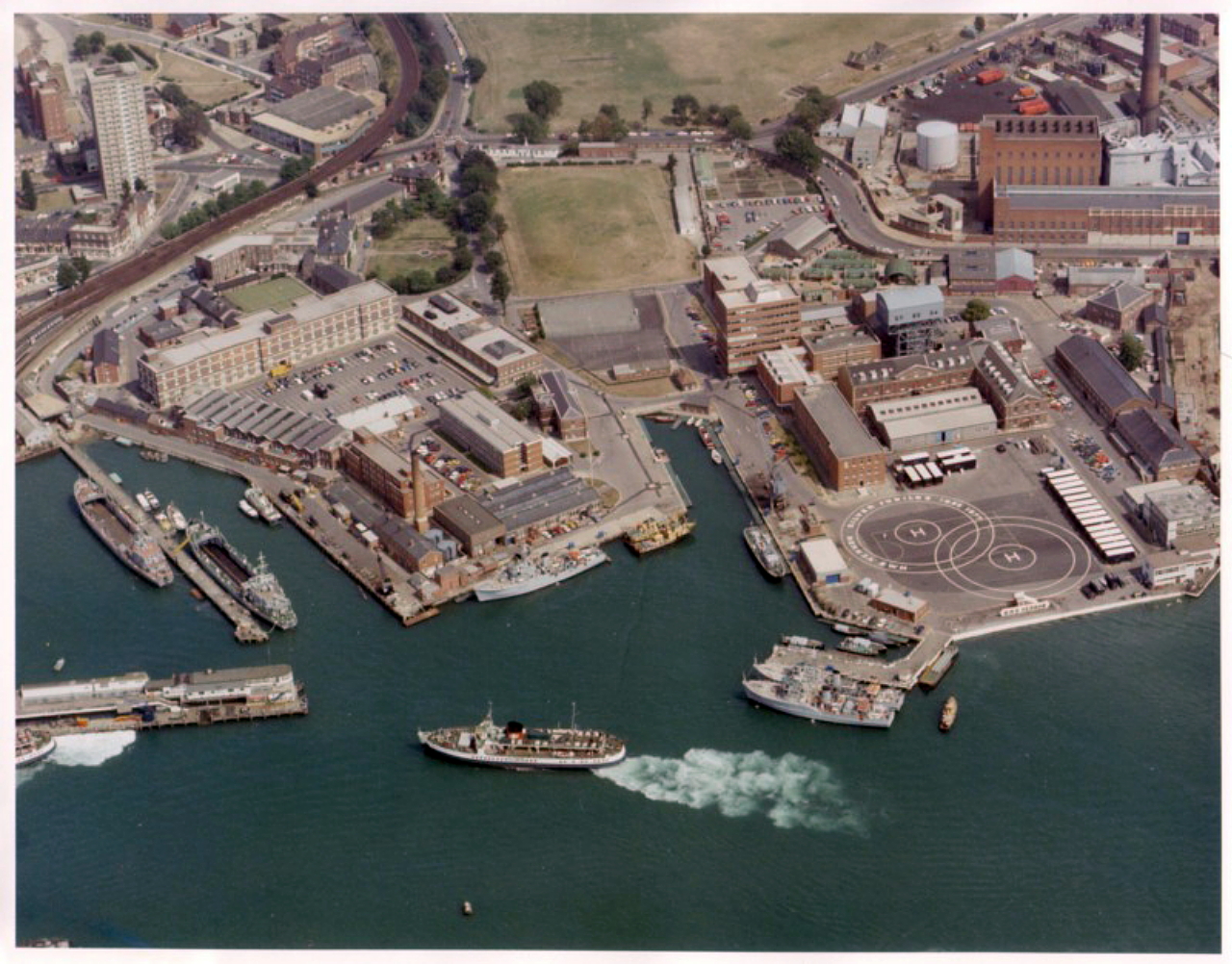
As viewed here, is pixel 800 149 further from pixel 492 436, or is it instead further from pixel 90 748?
pixel 90 748

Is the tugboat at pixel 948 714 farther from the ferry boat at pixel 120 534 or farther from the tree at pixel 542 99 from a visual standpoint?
the tree at pixel 542 99

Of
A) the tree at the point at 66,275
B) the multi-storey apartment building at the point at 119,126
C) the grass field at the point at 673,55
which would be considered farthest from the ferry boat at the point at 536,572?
the grass field at the point at 673,55

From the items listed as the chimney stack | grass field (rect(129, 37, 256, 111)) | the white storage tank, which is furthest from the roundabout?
grass field (rect(129, 37, 256, 111))

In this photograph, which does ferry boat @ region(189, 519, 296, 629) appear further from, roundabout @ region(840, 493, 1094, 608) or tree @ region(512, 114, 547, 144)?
tree @ region(512, 114, 547, 144)

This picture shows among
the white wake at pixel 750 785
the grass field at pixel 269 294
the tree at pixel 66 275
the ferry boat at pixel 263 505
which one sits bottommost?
the white wake at pixel 750 785

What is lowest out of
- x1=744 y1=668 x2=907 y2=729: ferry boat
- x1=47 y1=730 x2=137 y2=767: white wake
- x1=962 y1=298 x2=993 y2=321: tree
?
x1=744 y1=668 x2=907 y2=729: ferry boat

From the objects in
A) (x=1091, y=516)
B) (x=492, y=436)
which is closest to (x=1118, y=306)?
(x=1091, y=516)
